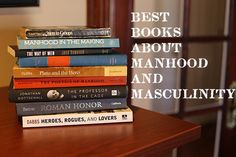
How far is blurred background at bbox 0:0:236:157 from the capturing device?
1.36 metres

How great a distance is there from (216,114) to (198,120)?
0.36 feet

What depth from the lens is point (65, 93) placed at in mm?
837

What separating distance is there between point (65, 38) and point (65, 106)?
14 cm

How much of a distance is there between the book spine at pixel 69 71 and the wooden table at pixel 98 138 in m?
0.11

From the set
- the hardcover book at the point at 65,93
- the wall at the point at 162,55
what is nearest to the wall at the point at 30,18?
the wall at the point at 162,55

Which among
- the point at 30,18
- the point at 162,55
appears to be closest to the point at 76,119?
the point at 30,18

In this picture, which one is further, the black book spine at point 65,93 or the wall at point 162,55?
the wall at point 162,55

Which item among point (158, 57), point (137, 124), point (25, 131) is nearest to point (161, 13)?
point (158, 57)

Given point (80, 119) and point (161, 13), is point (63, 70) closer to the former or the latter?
point (80, 119)

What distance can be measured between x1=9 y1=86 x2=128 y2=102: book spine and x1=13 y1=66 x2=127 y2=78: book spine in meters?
0.03

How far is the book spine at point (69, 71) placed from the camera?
812 mm

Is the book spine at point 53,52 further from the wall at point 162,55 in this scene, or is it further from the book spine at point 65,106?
the wall at point 162,55

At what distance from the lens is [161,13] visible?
1.64 m

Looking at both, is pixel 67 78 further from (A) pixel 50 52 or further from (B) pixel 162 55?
(B) pixel 162 55
